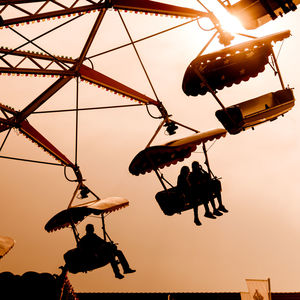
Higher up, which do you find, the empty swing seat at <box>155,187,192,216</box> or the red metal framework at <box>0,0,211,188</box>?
the red metal framework at <box>0,0,211,188</box>

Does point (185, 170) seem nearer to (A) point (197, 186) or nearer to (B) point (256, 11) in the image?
(A) point (197, 186)

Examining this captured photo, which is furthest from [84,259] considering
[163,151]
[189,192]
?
[163,151]

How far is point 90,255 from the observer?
773 cm

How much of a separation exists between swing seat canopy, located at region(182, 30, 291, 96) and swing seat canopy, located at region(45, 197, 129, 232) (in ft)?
8.56

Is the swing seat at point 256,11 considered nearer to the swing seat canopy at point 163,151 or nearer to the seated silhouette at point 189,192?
the swing seat canopy at point 163,151

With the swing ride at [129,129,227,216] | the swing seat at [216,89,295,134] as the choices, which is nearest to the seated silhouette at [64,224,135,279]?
the swing ride at [129,129,227,216]

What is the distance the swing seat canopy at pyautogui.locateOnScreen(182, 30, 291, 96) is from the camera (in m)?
6.84

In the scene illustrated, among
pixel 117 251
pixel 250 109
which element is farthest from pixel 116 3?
pixel 117 251

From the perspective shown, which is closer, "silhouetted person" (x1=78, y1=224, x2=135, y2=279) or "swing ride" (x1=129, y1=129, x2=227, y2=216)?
"swing ride" (x1=129, y1=129, x2=227, y2=216)

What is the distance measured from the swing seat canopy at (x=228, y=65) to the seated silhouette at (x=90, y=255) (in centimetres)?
348

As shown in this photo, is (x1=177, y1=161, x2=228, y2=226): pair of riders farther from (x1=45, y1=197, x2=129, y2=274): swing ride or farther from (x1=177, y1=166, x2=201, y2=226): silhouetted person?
(x1=45, y1=197, x2=129, y2=274): swing ride

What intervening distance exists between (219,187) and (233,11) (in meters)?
Result: 3.30

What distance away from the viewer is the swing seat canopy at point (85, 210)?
727 centimetres

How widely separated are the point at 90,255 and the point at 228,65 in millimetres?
4643
